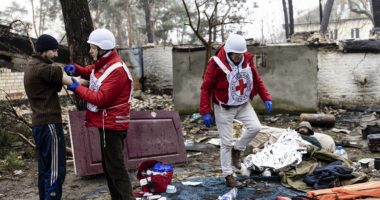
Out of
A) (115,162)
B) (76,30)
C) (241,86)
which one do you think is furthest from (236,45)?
(76,30)

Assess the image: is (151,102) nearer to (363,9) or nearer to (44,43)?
(44,43)

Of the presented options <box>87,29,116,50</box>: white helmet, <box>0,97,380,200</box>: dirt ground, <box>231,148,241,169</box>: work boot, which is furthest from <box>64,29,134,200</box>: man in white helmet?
<box>231,148,241,169</box>: work boot

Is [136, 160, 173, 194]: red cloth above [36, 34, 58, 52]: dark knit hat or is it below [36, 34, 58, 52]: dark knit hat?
below

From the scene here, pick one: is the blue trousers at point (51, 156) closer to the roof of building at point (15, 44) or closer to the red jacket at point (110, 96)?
the red jacket at point (110, 96)

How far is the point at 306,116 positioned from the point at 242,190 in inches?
225

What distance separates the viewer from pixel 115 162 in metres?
4.49

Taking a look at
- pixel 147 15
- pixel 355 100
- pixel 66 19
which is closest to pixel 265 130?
pixel 66 19

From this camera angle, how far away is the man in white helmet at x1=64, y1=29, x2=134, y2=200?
434 centimetres

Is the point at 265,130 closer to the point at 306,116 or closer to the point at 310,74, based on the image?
the point at 306,116

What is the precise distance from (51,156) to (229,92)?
2268 mm

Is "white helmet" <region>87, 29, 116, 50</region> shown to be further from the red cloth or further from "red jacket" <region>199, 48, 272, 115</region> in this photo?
the red cloth

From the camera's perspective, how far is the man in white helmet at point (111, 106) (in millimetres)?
4336

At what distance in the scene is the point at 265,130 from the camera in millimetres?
7793

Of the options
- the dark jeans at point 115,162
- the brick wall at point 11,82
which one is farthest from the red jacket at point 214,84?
the brick wall at point 11,82
